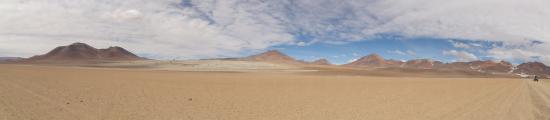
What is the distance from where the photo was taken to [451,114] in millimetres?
12008

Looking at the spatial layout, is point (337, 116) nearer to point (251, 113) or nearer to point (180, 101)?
point (251, 113)

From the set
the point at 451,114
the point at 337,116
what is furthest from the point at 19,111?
the point at 451,114

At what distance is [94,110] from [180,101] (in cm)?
354

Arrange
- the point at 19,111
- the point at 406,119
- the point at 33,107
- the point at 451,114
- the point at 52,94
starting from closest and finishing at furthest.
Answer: the point at 19,111, the point at 33,107, the point at 406,119, the point at 451,114, the point at 52,94

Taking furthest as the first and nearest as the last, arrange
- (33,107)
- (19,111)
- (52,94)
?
(52,94) → (33,107) → (19,111)

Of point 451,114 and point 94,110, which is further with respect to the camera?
point 451,114

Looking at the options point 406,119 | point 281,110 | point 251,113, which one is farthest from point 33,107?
point 406,119

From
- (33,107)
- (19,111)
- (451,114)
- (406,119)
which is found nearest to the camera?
(19,111)

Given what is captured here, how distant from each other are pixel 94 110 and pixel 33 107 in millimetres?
1516

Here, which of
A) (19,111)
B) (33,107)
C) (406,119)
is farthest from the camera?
(406,119)

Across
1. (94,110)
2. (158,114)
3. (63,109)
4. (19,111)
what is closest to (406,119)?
(158,114)

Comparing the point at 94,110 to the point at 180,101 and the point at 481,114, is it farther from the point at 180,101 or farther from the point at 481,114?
the point at 481,114

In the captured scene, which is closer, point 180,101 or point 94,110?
point 94,110

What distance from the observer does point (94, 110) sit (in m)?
10.4
